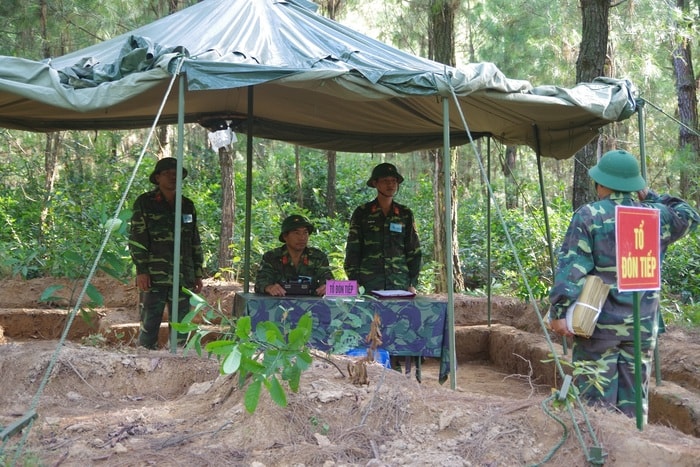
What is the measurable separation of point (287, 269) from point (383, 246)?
3.04 ft

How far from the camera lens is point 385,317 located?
217 inches

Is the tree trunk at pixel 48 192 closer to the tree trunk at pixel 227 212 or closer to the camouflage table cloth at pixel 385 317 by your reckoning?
the tree trunk at pixel 227 212

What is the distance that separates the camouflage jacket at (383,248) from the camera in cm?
664

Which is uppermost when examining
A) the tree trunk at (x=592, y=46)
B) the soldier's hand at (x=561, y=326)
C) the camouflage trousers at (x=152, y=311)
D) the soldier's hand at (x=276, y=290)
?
the tree trunk at (x=592, y=46)

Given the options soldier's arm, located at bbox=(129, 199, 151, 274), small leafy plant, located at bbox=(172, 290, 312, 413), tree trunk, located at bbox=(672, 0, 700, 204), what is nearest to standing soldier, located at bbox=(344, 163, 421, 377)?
soldier's arm, located at bbox=(129, 199, 151, 274)

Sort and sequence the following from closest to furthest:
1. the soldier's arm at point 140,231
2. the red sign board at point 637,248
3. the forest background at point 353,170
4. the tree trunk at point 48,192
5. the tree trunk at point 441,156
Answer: the red sign board at point 637,248 → the soldier's arm at point 140,231 → the tree trunk at point 441,156 → the forest background at point 353,170 → the tree trunk at point 48,192

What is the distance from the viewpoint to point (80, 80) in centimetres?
509

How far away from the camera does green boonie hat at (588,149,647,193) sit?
383 centimetres

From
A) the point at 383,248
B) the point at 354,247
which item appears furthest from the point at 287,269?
the point at 383,248

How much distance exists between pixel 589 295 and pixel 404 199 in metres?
13.9

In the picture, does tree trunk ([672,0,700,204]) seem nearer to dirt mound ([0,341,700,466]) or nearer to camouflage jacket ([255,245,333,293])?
camouflage jacket ([255,245,333,293])

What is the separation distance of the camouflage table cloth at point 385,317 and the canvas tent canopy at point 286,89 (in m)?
1.48

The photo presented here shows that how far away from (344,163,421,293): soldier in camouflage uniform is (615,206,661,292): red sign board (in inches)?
135

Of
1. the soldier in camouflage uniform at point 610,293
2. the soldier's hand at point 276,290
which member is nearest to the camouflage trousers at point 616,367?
the soldier in camouflage uniform at point 610,293
